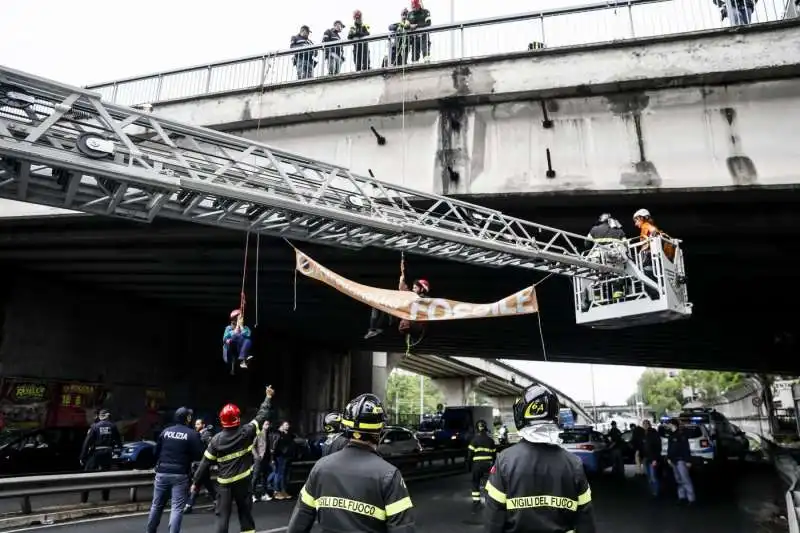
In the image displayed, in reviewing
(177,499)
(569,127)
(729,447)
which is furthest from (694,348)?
(177,499)

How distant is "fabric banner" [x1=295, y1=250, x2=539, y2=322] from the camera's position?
8133 mm

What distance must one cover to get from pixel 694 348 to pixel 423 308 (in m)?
22.4

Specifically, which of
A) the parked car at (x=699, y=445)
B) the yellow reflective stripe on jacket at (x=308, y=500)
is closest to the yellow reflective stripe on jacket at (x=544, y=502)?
the yellow reflective stripe on jacket at (x=308, y=500)

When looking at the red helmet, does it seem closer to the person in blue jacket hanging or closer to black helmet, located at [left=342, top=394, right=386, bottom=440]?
the person in blue jacket hanging

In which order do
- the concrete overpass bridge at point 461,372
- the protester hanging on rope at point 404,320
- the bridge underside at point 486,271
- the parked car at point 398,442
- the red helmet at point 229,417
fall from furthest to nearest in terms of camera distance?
the concrete overpass bridge at point 461,372, the parked car at point 398,442, the bridge underside at point 486,271, the protester hanging on rope at point 404,320, the red helmet at point 229,417

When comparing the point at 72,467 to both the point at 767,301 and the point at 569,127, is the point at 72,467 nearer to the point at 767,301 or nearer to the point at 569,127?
the point at 569,127

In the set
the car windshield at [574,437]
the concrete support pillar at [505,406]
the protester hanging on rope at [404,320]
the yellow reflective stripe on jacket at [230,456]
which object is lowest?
the concrete support pillar at [505,406]

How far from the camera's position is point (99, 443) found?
1262 cm

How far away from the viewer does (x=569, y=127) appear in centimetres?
1016

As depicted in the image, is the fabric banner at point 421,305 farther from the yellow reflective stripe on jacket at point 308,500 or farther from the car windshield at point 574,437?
the car windshield at point 574,437

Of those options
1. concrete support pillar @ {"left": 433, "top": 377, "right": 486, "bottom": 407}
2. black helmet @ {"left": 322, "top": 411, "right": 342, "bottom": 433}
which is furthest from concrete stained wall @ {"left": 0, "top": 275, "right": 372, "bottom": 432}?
concrete support pillar @ {"left": 433, "top": 377, "right": 486, "bottom": 407}

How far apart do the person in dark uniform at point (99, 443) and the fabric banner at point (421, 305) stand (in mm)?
7755

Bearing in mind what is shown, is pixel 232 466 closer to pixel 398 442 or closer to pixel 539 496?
pixel 539 496

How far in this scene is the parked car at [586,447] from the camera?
16.9 m
